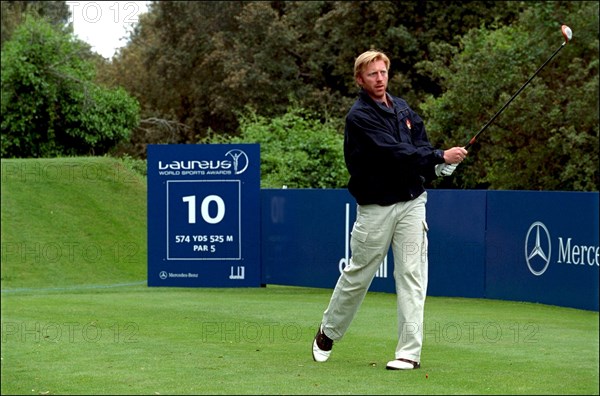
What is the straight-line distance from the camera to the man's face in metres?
7.66

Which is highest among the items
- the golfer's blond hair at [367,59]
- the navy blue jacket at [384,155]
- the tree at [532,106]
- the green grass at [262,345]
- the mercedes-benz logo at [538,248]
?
the tree at [532,106]

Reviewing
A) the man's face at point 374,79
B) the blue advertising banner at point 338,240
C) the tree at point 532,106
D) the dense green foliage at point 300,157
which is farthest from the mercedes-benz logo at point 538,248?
the tree at point 532,106

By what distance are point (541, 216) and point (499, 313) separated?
2309mm

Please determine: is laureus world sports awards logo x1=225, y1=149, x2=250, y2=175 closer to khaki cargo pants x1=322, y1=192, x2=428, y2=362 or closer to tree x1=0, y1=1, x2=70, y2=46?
khaki cargo pants x1=322, y1=192, x2=428, y2=362

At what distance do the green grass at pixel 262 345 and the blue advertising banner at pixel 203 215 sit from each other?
37 centimetres

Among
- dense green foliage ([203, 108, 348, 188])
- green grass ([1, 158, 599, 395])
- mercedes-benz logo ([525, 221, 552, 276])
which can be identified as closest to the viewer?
green grass ([1, 158, 599, 395])

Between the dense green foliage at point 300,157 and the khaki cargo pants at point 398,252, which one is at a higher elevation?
the dense green foliage at point 300,157

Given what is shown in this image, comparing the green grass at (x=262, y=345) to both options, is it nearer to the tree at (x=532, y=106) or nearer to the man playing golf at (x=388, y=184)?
the man playing golf at (x=388, y=184)

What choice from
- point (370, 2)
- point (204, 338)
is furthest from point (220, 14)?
point (204, 338)

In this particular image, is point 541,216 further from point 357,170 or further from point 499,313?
point 357,170

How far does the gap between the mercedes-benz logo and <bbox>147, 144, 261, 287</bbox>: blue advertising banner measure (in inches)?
168

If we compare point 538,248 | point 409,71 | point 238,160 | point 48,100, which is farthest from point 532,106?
point 538,248

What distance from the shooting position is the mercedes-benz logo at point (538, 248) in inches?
571

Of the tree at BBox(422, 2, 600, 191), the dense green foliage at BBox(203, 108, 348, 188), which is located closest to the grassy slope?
the dense green foliage at BBox(203, 108, 348, 188)
